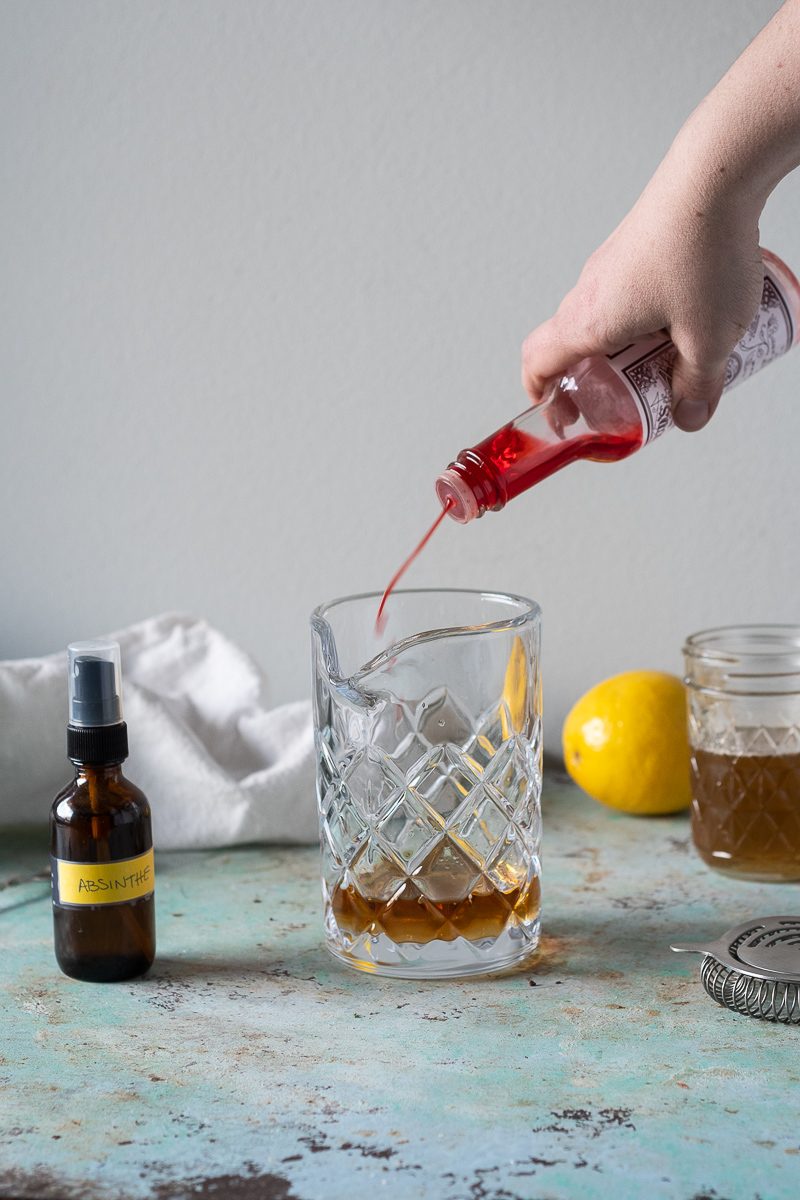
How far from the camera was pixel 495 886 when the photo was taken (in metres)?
0.77

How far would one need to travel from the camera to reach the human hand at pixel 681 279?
73 centimetres

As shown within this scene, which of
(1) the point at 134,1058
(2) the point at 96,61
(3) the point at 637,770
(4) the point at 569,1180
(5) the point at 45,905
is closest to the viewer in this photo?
(4) the point at 569,1180

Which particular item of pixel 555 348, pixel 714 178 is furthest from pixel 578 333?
pixel 714 178

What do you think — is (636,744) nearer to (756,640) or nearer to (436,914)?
(756,640)

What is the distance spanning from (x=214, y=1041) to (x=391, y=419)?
2.24 feet

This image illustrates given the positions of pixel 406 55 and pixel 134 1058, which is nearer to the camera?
pixel 134 1058

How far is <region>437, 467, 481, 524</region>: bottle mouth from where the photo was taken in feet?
2.48

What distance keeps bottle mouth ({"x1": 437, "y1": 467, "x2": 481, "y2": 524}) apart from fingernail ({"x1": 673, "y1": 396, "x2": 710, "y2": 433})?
0.17 metres

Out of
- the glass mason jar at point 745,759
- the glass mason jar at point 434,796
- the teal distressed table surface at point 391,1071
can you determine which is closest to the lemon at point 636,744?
the glass mason jar at point 745,759

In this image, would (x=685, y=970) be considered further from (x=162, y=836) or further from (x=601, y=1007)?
(x=162, y=836)

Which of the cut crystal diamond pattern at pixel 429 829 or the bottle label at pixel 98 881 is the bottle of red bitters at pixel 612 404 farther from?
the bottle label at pixel 98 881

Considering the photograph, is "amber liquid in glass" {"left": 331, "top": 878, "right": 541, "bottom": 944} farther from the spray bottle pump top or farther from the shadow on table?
the spray bottle pump top

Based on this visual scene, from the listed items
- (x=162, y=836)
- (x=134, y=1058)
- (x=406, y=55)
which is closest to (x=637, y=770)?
(x=162, y=836)

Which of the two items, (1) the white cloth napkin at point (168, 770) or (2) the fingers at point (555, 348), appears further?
(1) the white cloth napkin at point (168, 770)
